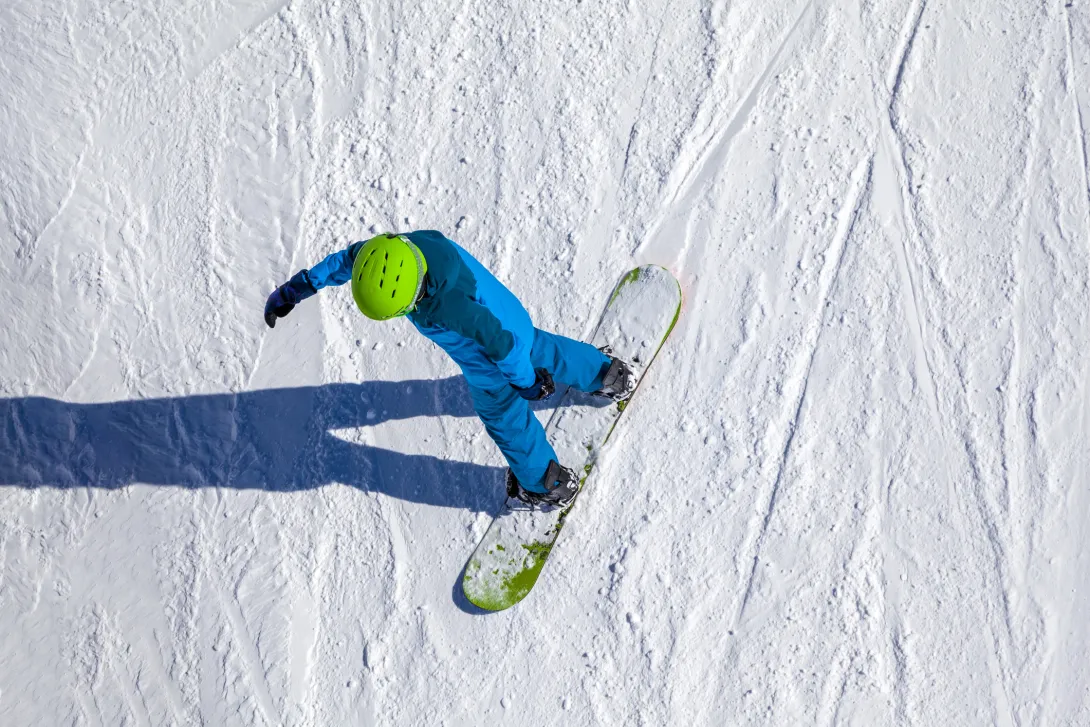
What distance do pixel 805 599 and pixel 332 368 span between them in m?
2.71

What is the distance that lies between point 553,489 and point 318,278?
4.76 feet

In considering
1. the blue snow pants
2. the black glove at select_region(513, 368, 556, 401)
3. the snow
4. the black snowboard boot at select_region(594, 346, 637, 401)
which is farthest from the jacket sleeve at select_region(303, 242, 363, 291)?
the black snowboard boot at select_region(594, 346, 637, 401)

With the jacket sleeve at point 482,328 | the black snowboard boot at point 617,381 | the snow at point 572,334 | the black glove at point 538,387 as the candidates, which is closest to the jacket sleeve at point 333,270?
the jacket sleeve at point 482,328

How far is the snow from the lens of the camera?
11.8 ft

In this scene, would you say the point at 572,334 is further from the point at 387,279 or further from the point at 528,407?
the point at 387,279

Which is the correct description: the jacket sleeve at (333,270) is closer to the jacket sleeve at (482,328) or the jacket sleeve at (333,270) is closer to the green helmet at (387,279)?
the green helmet at (387,279)

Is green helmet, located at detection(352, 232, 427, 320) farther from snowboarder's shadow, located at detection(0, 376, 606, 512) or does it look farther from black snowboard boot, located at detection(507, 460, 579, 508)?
snowboarder's shadow, located at detection(0, 376, 606, 512)

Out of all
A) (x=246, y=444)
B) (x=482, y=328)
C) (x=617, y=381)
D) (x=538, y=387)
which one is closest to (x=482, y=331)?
(x=482, y=328)

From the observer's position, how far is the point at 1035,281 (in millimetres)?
3748

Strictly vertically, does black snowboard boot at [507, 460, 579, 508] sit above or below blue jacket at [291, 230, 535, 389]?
below

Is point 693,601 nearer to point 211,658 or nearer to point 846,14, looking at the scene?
Answer: point 211,658

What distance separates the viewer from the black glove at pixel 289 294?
313 centimetres

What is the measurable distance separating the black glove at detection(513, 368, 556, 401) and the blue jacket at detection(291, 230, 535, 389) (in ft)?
0.25

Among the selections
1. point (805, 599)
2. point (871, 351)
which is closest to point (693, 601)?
point (805, 599)
